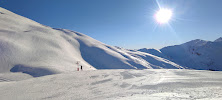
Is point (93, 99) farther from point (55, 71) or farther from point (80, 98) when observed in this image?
point (55, 71)

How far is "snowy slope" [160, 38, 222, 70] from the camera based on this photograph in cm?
10621

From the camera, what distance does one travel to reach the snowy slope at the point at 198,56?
106213 millimetres

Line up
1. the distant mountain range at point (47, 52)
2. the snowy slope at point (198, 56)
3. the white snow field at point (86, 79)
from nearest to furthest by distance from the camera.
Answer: the white snow field at point (86, 79), the distant mountain range at point (47, 52), the snowy slope at point (198, 56)

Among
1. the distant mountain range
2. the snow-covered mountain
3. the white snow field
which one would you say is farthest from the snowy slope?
the white snow field

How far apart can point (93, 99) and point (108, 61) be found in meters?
22.5

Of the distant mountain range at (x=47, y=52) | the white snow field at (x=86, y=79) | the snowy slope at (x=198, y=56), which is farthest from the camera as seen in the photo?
the snowy slope at (x=198, y=56)

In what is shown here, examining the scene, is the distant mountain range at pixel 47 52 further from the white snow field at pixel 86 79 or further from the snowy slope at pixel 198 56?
the snowy slope at pixel 198 56

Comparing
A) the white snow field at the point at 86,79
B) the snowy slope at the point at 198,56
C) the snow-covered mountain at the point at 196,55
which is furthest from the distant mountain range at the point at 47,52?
the snowy slope at the point at 198,56

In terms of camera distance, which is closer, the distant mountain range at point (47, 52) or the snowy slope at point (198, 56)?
the distant mountain range at point (47, 52)

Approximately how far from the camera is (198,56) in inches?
4872

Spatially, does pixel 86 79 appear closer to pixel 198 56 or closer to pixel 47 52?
pixel 47 52

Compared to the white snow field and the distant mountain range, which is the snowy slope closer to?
the distant mountain range

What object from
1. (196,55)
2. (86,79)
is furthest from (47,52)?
(196,55)

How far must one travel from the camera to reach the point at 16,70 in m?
11.4
